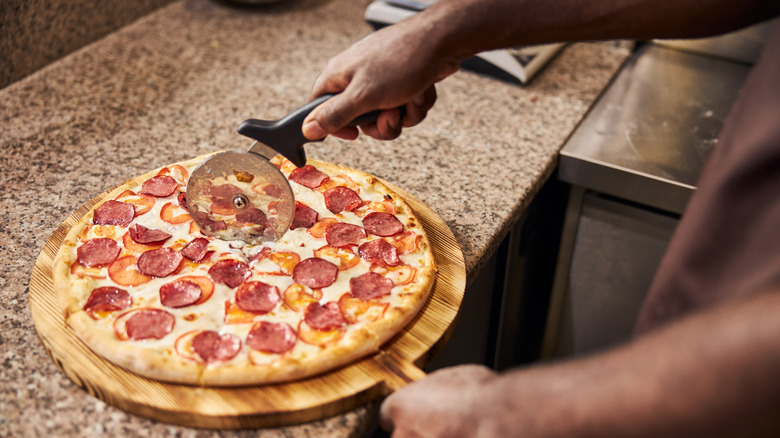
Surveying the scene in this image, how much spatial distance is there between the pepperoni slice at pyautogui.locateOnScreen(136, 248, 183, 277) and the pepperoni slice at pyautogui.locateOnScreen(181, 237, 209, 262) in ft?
0.04

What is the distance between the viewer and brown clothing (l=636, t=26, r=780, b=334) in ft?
1.87

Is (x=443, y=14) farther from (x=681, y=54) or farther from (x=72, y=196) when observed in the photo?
(x=681, y=54)

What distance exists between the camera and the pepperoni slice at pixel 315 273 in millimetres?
996

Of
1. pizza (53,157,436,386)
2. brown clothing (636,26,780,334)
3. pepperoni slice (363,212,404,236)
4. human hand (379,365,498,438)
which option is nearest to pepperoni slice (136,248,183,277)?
pizza (53,157,436,386)

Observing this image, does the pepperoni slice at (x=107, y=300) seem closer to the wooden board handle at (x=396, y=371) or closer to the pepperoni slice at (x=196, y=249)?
the pepperoni slice at (x=196, y=249)

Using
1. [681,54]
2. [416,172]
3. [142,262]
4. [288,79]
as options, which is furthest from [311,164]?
[681,54]

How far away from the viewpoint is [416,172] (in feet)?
4.40

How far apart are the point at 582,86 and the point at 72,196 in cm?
127

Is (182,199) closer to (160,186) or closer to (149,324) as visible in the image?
(160,186)

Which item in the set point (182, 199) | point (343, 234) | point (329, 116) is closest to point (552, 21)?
point (329, 116)

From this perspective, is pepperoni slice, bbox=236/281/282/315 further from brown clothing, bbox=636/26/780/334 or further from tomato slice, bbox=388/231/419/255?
brown clothing, bbox=636/26/780/334

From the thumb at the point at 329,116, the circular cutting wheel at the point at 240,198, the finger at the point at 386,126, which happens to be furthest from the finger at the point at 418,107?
the circular cutting wheel at the point at 240,198

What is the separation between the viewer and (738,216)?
613 millimetres

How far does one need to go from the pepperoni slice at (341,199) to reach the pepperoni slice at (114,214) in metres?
0.34
